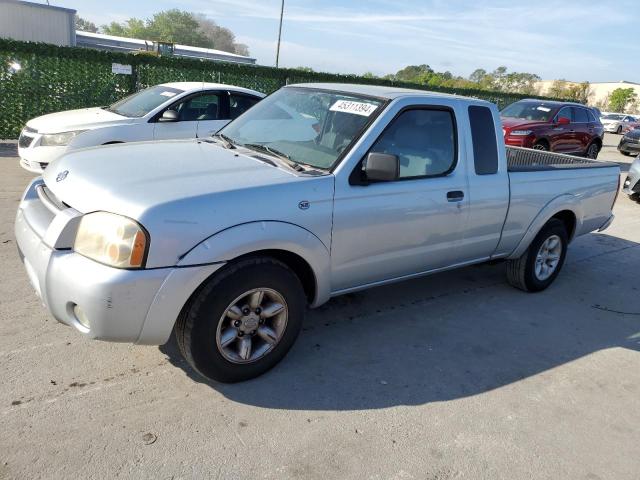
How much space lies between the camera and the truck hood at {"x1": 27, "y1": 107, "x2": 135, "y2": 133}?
734 cm

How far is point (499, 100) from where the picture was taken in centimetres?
2572

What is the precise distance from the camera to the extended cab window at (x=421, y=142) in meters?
3.78

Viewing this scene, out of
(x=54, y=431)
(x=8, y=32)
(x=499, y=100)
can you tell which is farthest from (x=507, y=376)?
(x=8, y=32)

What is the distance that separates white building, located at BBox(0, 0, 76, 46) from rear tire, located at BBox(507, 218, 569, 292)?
1245 inches

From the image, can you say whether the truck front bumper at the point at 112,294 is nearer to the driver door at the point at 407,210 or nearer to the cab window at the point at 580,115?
the driver door at the point at 407,210

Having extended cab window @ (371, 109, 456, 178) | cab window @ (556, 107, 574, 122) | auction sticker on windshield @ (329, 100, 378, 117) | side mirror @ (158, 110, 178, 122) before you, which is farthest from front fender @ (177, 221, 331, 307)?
cab window @ (556, 107, 574, 122)

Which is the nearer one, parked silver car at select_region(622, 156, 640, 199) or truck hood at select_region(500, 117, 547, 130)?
parked silver car at select_region(622, 156, 640, 199)

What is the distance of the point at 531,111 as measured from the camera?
524 inches

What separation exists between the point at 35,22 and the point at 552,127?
29271 mm

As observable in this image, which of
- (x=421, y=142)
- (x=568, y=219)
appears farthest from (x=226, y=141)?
(x=568, y=219)

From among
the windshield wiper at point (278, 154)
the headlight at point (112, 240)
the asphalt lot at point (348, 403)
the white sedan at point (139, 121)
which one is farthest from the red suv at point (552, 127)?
the headlight at point (112, 240)

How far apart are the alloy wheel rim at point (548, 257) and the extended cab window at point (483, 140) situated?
1309 millimetres

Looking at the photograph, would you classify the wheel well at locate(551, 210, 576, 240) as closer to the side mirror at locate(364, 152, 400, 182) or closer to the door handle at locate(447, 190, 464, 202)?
the door handle at locate(447, 190, 464, 202)

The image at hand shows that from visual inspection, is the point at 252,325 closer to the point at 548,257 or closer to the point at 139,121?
the point at 548,257
